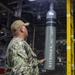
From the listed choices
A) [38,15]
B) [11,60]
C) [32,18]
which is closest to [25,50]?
[11,60]

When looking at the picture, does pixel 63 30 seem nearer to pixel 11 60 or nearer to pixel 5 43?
pixel 5 43

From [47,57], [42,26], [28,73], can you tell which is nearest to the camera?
[28,73]

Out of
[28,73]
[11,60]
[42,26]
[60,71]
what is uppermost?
[42,26]

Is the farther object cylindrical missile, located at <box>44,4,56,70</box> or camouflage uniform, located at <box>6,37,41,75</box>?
cylindrical missile, located at <box>44,4,56,70</box>

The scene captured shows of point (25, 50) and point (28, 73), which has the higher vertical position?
point (25, 50)

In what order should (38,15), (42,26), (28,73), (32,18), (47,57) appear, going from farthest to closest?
(42,26)
(32,18)
(38,15)
(47,57)
(28,73)

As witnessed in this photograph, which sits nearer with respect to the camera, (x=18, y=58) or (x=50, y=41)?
(x=18, y=58)

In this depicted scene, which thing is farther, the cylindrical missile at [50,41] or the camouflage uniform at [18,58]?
the cylindrical missile at [50,41]

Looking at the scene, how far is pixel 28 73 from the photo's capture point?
7.00 feet

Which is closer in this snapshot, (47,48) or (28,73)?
(28,73)

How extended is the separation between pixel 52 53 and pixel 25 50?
1.26 metres

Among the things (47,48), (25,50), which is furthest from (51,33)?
(25,50)

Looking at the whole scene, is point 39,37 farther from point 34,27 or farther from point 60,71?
point 60,71

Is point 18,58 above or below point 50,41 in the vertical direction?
below
